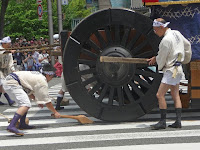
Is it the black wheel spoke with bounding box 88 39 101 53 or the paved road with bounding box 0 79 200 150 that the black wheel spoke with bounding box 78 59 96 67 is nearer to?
the black wheel spoke with bounding box 88 39 101 53

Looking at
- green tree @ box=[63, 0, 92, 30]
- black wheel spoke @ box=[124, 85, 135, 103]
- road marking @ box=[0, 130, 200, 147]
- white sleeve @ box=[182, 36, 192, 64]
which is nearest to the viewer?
road marking @ box=[0, 130, 200, 147]

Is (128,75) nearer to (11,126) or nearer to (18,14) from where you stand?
(11,126)

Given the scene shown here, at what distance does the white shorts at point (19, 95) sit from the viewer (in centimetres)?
630

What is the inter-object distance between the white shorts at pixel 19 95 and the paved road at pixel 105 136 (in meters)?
0.46

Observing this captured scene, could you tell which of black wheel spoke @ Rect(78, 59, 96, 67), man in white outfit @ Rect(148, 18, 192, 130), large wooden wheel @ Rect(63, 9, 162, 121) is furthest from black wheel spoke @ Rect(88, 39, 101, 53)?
man in white outfit @ Rect(148, 18, 192, 130)

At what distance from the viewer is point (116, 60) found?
6387mm

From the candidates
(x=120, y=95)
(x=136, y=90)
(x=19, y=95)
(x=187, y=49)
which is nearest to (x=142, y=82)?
(x=136, y=90)

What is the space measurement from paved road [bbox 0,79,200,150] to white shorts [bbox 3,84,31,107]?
46 cm

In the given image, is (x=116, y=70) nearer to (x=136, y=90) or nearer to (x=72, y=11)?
(x=136, y=90)

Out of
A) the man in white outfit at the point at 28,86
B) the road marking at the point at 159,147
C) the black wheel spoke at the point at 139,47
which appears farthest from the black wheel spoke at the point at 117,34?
the road marking at the point at 159,147

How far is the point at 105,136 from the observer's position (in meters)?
5.95

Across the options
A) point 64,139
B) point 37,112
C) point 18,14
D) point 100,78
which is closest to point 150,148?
point 64,139

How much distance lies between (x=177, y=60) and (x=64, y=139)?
1.89m

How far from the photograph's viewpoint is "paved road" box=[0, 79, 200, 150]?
5461 millimetres
